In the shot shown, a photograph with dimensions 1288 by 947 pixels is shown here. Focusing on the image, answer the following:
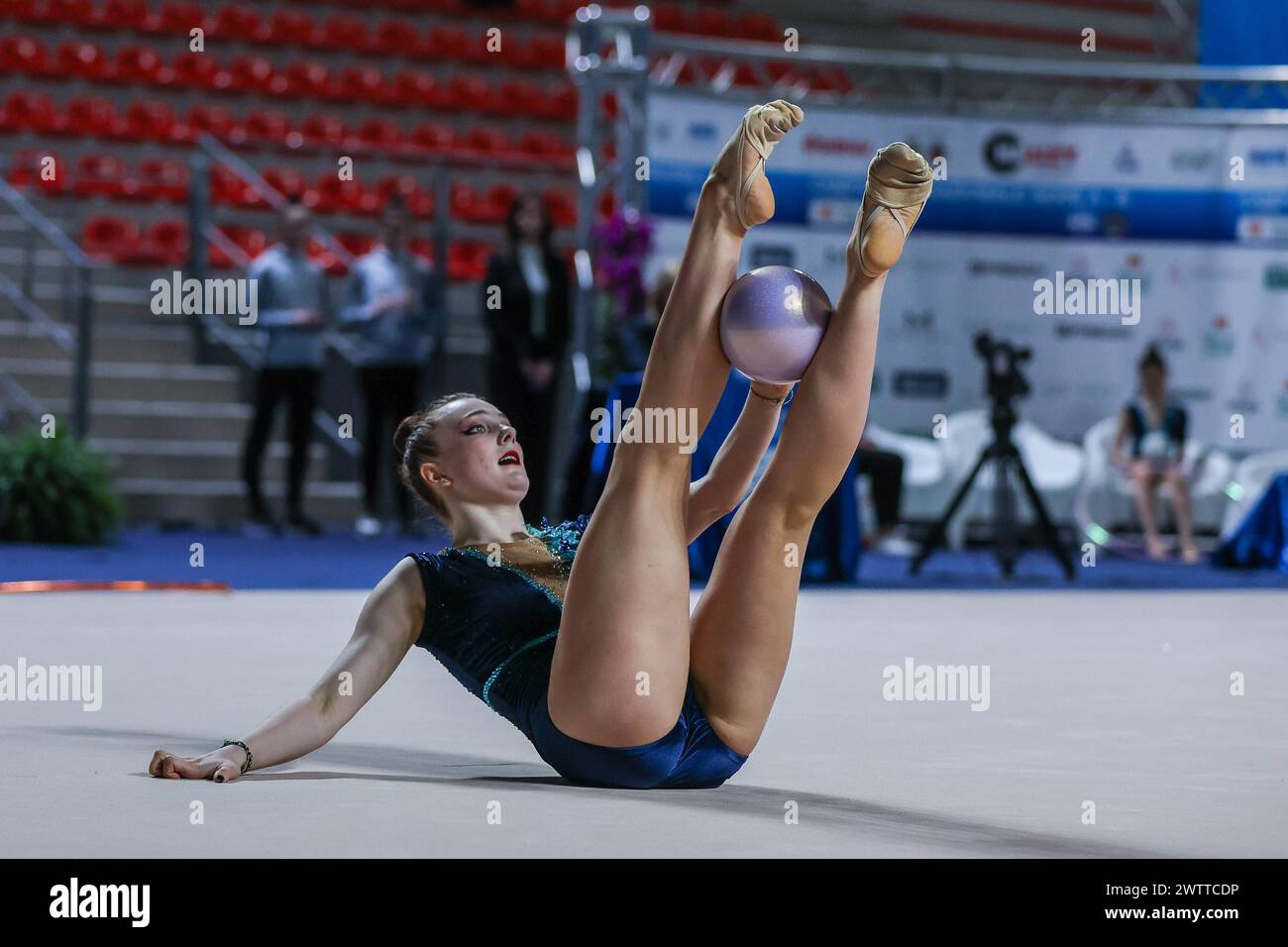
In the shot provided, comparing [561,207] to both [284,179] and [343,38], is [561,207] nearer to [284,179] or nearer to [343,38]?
[284,179]

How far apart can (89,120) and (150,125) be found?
1.44ft

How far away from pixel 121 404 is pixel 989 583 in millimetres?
5697

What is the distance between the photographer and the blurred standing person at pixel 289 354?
10.2m

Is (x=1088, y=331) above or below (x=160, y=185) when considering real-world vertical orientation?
below

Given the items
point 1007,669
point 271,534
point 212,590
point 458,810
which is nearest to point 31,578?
point 212,590

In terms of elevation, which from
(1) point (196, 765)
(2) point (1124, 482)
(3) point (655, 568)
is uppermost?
(2) point (1124, 482)

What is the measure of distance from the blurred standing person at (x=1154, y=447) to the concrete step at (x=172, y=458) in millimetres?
5259

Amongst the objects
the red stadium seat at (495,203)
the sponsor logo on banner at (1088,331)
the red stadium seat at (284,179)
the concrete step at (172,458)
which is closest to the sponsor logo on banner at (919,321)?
the sponsor logo on banner at (1088,331)

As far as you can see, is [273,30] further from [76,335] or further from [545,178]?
[76,335]

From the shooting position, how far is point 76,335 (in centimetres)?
1130

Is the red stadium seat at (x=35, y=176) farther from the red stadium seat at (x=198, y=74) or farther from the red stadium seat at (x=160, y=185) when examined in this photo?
the red stadium seat at (x=198, y=74)

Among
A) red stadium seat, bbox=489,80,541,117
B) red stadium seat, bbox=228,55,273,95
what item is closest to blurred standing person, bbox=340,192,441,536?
red stadium seat, bbox=228,55,273,95

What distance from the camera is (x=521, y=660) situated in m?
3.12

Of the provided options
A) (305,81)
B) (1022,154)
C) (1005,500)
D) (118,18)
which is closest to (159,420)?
(305,81)
